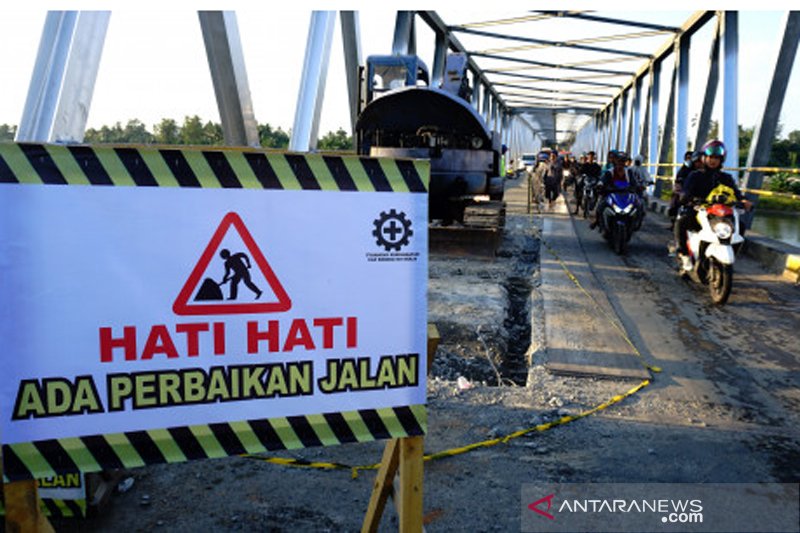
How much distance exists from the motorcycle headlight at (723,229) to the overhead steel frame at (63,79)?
6.16 m

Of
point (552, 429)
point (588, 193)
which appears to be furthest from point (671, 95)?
point (552, 429)

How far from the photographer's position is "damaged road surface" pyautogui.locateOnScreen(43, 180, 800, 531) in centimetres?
259

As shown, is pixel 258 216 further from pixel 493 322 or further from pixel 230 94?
pixel 230 94

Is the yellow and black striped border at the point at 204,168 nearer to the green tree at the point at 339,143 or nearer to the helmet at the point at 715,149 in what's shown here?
the helmet at the point at 715,149

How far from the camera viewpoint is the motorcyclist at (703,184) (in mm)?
7145

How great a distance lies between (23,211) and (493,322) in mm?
4942

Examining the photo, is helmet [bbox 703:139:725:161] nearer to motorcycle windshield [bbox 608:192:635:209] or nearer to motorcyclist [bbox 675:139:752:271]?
motorcyclist [bbox 675:139:752:271]

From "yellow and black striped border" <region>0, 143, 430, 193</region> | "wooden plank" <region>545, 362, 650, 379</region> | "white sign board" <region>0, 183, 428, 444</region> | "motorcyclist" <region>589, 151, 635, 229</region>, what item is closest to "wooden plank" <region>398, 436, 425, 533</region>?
"white sign board" <region>0, 183, 428, 444</region>

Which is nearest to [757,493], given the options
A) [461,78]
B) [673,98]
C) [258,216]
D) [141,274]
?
[258,216]

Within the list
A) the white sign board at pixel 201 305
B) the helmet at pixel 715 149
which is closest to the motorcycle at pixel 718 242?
the helmet at pixel 715 149

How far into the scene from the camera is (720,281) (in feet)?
21.5

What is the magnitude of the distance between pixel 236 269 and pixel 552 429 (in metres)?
2.23

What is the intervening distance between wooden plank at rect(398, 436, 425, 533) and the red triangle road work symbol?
2.25 feet

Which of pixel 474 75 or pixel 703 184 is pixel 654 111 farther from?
pixel 703 184
